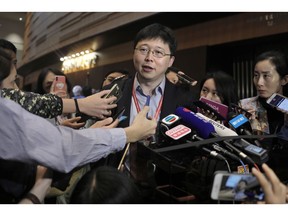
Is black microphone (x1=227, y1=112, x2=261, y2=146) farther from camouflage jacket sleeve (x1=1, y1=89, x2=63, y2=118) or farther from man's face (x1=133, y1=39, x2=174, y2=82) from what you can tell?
camouflage jacket sleeve (x1=1, y1=89, x2=63, y2=118)

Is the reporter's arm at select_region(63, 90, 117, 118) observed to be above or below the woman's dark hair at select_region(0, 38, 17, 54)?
below

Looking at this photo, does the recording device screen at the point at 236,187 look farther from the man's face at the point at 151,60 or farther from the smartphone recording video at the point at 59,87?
the smartphone recording video at the point at 59,87

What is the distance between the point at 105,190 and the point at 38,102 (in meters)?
0.41

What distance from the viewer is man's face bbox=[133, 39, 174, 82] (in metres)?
Answer: 1.17

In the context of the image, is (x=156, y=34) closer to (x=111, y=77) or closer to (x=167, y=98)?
(x=167, y=98)


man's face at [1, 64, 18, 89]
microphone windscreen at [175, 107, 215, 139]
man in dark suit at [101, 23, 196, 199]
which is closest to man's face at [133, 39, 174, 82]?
man in dark suit at [101, 23, 196, 199]

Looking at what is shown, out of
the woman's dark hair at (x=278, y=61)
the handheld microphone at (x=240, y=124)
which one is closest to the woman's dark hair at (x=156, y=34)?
the handheld microphone at (x=240, y=124)

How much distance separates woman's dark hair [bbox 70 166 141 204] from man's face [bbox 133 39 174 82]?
0.56 metres

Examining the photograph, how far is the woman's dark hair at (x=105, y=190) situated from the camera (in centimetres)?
68

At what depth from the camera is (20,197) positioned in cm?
79

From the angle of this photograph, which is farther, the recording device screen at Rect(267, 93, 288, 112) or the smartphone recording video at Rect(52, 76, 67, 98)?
the smartphone recording video at Rect(52, 76, 67, 98)

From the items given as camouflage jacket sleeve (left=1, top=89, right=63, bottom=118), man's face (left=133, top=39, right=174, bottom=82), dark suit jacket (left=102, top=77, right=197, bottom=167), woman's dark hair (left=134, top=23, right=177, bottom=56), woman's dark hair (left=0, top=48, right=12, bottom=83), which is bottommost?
camouflage jacket sleeve (left=1, top=89, right=63, bottom=118)

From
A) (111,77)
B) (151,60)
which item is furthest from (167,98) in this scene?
(111,77)
